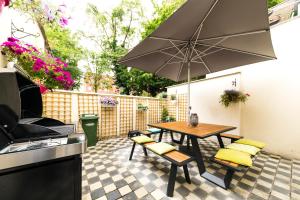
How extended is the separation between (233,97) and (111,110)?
3667 millimetres

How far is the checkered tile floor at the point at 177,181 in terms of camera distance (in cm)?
157

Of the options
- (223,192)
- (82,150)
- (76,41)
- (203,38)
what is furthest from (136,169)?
(76,41)

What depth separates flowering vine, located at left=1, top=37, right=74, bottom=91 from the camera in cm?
130

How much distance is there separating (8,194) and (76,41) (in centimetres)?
820

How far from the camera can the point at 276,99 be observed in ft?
8.94

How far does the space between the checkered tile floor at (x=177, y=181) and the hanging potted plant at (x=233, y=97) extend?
1356mm

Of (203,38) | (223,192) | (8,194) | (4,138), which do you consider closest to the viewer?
(8,194)

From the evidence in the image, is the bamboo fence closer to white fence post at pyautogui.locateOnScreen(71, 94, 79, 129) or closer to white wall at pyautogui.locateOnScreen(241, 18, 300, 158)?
white fence post at pyautogui.locateOnScreen(71, 94, 79, 129)

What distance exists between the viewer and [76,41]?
6.91m

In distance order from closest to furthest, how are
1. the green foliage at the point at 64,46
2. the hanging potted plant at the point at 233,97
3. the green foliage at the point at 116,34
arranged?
the hanging potted plant at the point at 233,97, the green foliage at the point at 64,46, the green foliage at the point at 116,34

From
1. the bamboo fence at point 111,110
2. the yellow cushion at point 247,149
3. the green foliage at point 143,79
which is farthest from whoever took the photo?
the green foliage at point 143,79

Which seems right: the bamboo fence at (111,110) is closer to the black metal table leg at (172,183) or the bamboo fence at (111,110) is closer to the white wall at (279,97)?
the white wall at (279,97)

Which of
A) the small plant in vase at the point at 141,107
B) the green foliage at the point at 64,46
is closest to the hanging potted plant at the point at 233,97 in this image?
the small plant in vase at the point at 141,107

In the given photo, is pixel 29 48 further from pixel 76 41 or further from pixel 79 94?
pixel 76 41
